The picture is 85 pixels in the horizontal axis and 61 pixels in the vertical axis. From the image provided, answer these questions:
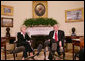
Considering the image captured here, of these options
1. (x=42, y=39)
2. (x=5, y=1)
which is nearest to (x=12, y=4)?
(x=5, y=1)

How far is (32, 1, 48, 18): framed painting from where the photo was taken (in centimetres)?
918

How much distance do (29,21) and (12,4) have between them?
1403 millimetres

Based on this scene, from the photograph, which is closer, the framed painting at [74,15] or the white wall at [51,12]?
the framed painting at [74,15]

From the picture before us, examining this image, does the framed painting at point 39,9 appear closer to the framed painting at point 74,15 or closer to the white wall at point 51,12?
the white wall at point 51,12

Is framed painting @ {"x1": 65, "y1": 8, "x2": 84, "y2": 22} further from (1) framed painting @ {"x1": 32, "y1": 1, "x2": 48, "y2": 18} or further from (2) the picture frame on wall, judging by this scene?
(2) the picture frame on wall

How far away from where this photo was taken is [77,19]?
8625 mm

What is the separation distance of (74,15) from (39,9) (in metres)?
2.08

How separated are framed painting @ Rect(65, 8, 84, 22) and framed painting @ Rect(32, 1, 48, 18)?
1.28m

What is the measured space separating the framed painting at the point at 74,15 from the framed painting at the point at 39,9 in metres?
1.28

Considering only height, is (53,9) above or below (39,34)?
above

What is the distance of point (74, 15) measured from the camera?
8.74m

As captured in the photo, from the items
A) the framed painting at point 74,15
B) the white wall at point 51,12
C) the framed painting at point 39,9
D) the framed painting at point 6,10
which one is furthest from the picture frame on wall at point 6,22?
the framed painting at point 74,15

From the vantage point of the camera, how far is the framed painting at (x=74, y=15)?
847cm

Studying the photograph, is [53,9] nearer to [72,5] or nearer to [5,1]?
[72,5]
